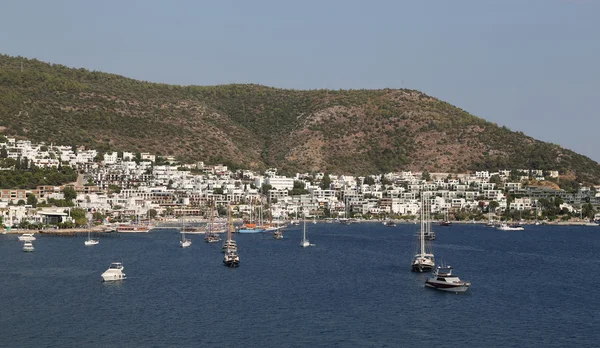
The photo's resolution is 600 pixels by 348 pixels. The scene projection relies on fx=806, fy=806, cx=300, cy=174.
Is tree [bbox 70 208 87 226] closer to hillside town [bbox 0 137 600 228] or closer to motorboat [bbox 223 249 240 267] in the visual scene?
hillside town [bbox 0 137 600 228]

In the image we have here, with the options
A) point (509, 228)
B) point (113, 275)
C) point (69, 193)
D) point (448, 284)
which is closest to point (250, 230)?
point (69, 193)

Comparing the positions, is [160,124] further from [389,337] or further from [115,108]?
[389,337]

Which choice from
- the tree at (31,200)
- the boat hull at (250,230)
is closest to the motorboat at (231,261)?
the boat hull at (250,230)

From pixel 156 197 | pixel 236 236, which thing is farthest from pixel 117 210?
pixel 236 236

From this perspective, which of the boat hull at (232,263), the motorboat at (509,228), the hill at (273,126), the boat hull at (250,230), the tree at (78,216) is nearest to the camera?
the boat hull at (232,263)

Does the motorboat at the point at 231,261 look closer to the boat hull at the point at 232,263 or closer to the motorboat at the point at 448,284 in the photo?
the boat hull at the point at 232,263

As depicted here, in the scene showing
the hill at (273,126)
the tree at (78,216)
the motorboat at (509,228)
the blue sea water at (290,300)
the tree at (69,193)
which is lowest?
the blue sea water at (290,300)
